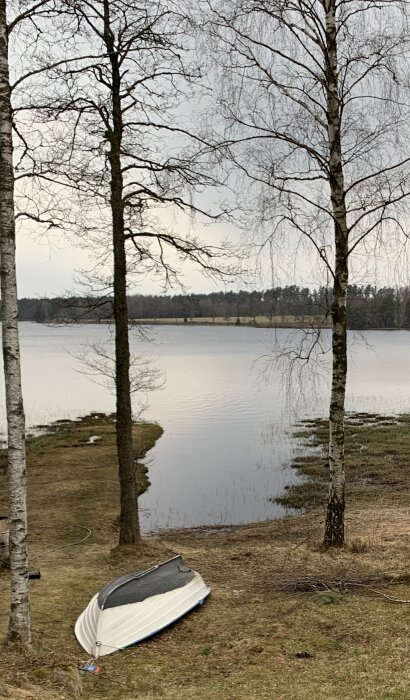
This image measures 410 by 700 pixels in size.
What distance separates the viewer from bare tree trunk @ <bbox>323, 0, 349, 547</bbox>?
9375 millimetres

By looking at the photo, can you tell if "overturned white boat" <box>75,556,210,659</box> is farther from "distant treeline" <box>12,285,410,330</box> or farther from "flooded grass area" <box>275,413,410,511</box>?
"flooded grass area" <box>275,413,410,511</box>


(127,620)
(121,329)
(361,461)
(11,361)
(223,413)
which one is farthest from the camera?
(223,413)

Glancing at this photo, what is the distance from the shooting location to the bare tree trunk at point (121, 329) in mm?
11016

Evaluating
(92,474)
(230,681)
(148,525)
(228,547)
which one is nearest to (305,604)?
(230,681)

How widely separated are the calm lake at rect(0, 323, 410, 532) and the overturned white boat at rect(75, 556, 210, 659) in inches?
134

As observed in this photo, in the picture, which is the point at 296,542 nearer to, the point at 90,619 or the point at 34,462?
the point at 90,619

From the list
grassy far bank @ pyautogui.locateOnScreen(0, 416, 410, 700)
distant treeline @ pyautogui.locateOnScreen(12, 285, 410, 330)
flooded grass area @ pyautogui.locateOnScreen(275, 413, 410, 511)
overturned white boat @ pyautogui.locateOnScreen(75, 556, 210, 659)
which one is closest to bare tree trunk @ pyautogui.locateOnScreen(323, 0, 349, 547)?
distant treeline @ pyautogui.locateOnScreen(12, 285, 410, 330)

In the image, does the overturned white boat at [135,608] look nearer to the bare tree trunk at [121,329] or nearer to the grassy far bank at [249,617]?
the grassy far bank at [249,617]

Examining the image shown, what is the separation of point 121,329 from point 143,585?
16.4 feet

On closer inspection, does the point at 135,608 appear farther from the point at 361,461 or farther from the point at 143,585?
the point at 361,461

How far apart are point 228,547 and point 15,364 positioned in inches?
315

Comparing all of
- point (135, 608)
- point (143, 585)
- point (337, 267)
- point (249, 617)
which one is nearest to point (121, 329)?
point (337, 267)

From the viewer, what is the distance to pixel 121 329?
11.4 metres

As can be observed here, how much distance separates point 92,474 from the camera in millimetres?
22250
